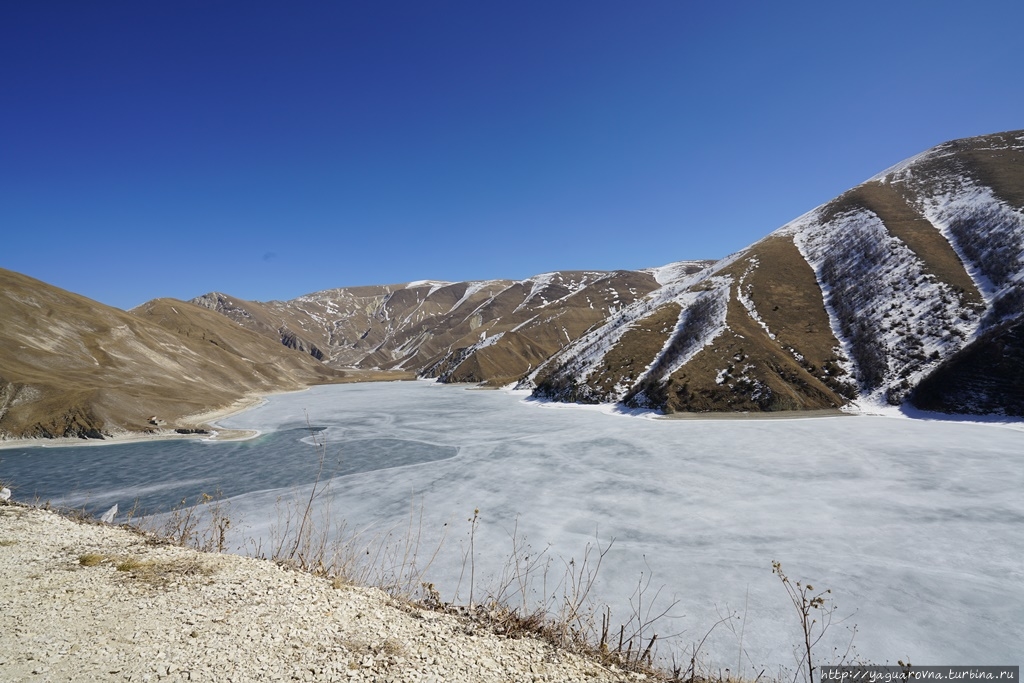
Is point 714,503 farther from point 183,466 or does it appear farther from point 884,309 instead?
point 884,309

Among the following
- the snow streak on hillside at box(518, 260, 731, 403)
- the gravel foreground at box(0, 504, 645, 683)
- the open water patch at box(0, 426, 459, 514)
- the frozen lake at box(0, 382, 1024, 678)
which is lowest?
the open water patch at box(0, 426, 459, 514)

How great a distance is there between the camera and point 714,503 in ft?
58.1

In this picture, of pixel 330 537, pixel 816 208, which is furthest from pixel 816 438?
pixel 816 208

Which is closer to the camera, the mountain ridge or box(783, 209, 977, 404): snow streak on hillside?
the mountain ridge

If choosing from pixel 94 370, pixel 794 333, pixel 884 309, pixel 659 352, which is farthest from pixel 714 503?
pixel 94 370

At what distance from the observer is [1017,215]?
47750 mm

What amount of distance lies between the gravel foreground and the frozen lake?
17.2ft

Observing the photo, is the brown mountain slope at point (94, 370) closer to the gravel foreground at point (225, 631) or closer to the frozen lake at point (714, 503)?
the frozen lake at point (714, 503)

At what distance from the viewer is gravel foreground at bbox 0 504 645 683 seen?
4.48 metres

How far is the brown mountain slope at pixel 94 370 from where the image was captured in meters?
38.5

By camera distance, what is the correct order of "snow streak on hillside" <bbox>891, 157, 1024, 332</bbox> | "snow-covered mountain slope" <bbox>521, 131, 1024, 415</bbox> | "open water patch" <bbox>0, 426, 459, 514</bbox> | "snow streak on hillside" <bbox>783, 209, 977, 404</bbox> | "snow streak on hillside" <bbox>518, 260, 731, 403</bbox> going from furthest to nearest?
"snow streak on hillside" <bbox>518, 260, 731, 403</bbox> → "snow streak on hillside" <bbox>783, 209, 977, 404</bbox> → "snow streak on hillside" <bbox>891, 157, 1024, 332</bbox> → "snow-covered mountain slope" <bbox>521, 131, 1024, 415</bbox> → "open water patch" <bbox>0, 426, 459, 514</bbox>

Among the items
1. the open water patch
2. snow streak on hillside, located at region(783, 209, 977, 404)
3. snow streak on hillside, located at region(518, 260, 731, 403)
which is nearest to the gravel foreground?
the open water patch

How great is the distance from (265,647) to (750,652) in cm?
889

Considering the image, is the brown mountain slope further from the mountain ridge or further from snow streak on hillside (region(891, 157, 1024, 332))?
snow streak on hillside (region(891, 157, 1024, 332))
